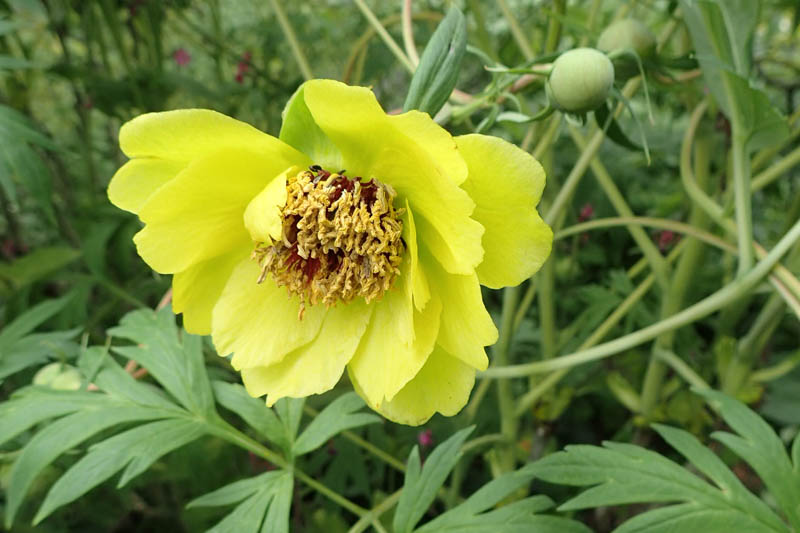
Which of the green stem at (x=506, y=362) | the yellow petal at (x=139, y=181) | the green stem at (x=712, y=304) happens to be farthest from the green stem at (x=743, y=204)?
the yellow petal at (x=139, y=181)

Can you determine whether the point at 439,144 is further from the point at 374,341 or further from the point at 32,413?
the point at 32,413

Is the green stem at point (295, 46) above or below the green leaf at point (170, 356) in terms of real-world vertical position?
above

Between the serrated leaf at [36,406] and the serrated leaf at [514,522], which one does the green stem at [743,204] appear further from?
the serrated leaf at [36,406]

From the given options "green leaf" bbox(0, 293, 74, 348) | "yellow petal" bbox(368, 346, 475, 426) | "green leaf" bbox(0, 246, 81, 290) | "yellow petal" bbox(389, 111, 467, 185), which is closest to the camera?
"yellow petal" bbox(389, 111, 467, 185)

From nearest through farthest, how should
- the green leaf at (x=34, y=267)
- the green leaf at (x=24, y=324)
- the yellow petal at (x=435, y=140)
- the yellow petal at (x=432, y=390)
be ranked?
the yellow petal at (x=435, y=140), the yellow petal at (x=432, y=390), the green leaf at (x=24, y=324), the green leaf at (x=34, y=267)

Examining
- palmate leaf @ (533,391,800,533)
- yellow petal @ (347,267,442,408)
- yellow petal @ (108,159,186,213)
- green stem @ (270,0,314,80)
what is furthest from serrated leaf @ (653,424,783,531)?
green stem @ (270,0,314,80)

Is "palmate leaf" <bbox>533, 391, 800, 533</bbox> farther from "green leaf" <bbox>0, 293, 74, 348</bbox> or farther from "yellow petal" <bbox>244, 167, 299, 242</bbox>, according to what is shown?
"green leaf" <bbox>0, 293, 74, 348</bbox>

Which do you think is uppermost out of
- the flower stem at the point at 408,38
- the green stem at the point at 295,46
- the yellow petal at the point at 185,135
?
the yellow petal at the point at 185,135

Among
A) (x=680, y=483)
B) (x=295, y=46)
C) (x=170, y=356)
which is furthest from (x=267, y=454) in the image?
(x=295, y=46)
